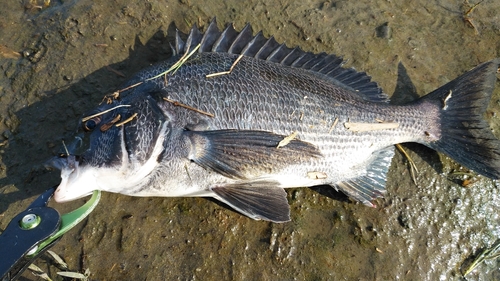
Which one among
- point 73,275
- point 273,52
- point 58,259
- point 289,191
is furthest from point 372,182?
Answer: point 58,259

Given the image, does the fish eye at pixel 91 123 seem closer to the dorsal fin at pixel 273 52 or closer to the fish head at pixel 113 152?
the fish head at pixel 113 152

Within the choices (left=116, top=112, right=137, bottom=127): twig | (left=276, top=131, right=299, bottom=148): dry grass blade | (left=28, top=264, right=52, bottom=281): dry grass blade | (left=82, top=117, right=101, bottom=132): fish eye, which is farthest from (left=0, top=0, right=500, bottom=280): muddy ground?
(left=116, top=112, right=137, bottom=127): twig

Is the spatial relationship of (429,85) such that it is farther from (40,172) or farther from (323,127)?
(40,172)

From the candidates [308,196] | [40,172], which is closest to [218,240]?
[308,196]

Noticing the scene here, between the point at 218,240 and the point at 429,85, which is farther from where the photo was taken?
the point at 429,85

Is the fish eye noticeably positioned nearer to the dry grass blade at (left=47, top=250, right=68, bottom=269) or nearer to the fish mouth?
the fish mouth

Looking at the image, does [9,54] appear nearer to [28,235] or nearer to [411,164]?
[28,235]

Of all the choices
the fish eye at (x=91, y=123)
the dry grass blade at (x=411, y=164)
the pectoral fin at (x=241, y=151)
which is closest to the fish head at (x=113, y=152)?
the fish eye at (x=91, y=123)
